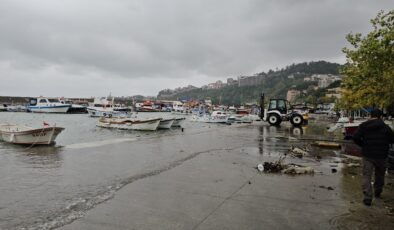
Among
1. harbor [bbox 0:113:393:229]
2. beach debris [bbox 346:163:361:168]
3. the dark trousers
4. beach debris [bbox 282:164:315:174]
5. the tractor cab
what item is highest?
the tractor cab

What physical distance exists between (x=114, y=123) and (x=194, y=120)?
1740 centimetres

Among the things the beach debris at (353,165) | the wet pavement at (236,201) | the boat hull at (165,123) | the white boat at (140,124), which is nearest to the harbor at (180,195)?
the wet pavement at (236,201)

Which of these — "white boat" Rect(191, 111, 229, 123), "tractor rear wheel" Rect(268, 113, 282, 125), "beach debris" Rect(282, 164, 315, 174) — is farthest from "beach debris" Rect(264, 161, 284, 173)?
"white boat" Rect(191, 111, 229, 123)

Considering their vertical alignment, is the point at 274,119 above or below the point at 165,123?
above

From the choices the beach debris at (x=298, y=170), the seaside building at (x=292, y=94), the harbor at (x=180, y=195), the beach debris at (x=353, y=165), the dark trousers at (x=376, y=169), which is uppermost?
the seaside building at (x=292, y=94)

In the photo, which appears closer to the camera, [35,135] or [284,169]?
[284,169]

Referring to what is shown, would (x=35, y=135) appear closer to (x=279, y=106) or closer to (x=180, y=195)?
(x=180, y=195)

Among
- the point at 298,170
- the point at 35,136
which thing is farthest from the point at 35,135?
the point at 298,170

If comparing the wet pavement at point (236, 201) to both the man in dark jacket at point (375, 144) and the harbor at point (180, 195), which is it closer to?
the harbor at point (180, 195)

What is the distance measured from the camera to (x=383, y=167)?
6.19 meters

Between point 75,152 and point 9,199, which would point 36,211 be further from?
point 75,152

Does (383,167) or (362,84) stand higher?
(362,84)

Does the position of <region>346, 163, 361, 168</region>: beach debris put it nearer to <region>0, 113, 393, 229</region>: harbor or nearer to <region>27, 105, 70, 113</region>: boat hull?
<region>0, 113, 393, 229</region>: harbor

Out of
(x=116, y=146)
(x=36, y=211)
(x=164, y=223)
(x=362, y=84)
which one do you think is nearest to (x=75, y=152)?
(x=116, y=146)
